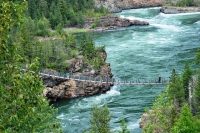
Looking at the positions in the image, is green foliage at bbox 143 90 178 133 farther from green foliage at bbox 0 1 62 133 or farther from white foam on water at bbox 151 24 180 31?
white foam on water at bbox 151 24 180 31

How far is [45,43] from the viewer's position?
182 feet

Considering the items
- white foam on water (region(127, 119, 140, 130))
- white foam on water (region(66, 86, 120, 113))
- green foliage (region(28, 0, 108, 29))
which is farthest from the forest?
green foliage (region(28, 0, 108, 29))

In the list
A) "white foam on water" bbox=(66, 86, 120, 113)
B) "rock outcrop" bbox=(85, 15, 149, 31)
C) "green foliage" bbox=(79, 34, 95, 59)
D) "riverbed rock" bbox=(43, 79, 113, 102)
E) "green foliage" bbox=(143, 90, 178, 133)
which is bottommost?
"white foam on water" bbox=(66, 86, 120, 113)

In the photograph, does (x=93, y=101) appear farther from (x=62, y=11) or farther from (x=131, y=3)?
(x=131, y=3)

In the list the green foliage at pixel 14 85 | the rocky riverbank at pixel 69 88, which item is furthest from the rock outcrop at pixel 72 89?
the green foliage at pixel 14 85

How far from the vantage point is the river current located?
42438 millimetres

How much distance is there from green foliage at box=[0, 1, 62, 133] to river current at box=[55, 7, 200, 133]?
2737cm

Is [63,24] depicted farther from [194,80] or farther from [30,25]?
[194,80]

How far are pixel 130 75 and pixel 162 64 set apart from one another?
787cm

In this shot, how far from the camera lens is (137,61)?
63406 millimetres

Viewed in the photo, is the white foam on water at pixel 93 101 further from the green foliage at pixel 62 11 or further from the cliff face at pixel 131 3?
the cliff face at pixel 131 3

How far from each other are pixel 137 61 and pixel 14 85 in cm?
5377

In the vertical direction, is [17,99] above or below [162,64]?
above

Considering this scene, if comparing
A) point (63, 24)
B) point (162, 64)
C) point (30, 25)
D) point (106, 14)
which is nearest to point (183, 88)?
point (162, 64)
